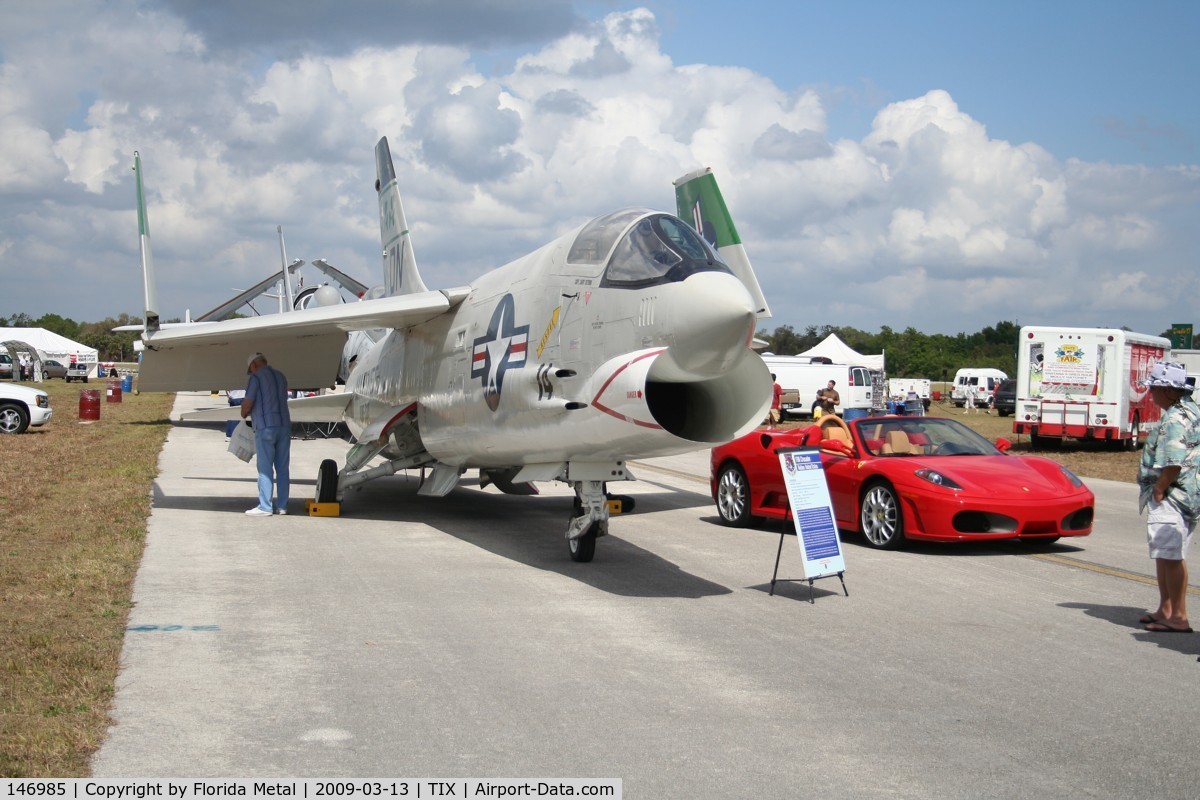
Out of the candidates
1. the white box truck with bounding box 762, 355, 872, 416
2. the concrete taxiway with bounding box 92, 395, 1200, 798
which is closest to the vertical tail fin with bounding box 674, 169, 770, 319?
the concrete taxiway with bounding box 92, 395, 1200, 798

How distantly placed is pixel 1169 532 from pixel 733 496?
263 inches

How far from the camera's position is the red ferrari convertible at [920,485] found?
35.4 ft

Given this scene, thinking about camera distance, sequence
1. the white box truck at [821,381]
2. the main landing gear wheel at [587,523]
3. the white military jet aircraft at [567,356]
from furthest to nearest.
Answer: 1. the white box truck at [821,381]
2. the main landing gear wheel at [587,523]
3. the white military jet aircraft at [567,356]

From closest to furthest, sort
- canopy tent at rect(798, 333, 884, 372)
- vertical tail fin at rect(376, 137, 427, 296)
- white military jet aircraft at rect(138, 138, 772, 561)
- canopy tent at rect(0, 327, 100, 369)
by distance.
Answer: white military jet aircraft at rect(138, 138, 772, 561) → vertical tail fin at rect(376, 137, 427, 296) → canopy tent at rect(798, 333, 884, 372) → canopy tent at rect(0, 327, 100, 369)

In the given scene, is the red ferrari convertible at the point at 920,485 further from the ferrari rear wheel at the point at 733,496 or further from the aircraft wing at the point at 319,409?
the aircraft wing at the point at 319,409

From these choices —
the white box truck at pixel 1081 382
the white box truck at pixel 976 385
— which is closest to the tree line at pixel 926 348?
the white box truck at pixel 976 385

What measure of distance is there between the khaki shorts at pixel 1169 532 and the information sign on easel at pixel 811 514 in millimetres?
2239

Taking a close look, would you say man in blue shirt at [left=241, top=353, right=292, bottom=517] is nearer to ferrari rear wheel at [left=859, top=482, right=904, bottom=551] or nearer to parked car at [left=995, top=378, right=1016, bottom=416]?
ferrari rear wheel at [left=859, top=482, right=904, bottom=551]

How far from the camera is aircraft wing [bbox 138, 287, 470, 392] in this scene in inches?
513

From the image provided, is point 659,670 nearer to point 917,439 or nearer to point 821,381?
point 917,439

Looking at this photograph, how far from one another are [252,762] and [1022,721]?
3596 millimetres

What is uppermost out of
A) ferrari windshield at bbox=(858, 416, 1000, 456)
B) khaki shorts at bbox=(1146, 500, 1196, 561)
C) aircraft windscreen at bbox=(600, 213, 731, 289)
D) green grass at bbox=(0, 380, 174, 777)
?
aircraft windscreen at bbox=(600, 213, 731, 289)

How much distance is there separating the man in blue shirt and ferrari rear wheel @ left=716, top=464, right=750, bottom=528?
17.9 feet

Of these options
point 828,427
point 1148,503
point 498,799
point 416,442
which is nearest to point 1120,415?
point 828,427
